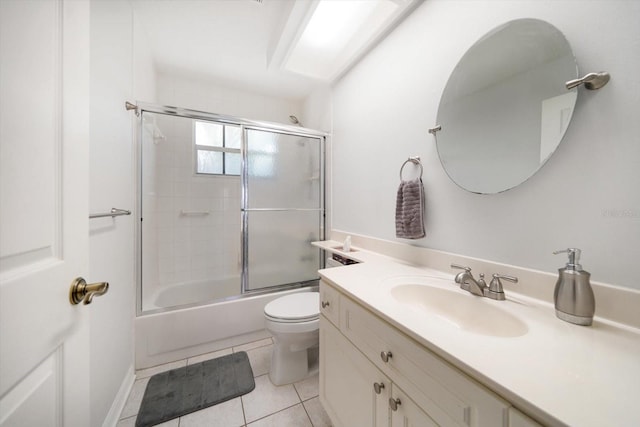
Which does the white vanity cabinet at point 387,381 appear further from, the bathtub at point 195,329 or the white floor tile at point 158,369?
the white floor tile at point 158,369

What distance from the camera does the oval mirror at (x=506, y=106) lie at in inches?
30.5

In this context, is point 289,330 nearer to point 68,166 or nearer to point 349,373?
point 349,373

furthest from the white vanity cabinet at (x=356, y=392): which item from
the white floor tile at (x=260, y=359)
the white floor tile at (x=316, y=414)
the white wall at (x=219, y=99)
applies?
the white wall at (x=219, y=99)

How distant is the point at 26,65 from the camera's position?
1.35 feet

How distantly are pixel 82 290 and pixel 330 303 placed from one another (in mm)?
848

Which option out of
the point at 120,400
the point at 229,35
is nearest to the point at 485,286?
the point at 120,400

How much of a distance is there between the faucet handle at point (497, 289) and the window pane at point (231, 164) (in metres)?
2.27

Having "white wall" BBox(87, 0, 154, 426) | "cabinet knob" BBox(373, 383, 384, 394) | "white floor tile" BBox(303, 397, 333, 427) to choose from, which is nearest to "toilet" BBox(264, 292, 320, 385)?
"white floor tile" BBox(303, 397, 333, 427)

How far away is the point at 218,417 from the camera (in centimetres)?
119

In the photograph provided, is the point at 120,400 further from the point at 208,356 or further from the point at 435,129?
the point at 435,129

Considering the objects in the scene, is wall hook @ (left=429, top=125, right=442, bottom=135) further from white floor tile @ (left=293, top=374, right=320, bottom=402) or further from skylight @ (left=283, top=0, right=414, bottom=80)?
white floor tile @ (left=293, top=374, right=320, bottom=402)

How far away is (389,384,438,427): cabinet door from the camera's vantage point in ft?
1.91

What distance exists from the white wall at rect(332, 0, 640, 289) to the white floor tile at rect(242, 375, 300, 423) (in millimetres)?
1173

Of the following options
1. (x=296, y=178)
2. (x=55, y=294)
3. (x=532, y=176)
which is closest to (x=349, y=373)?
(x=55, y=294)
